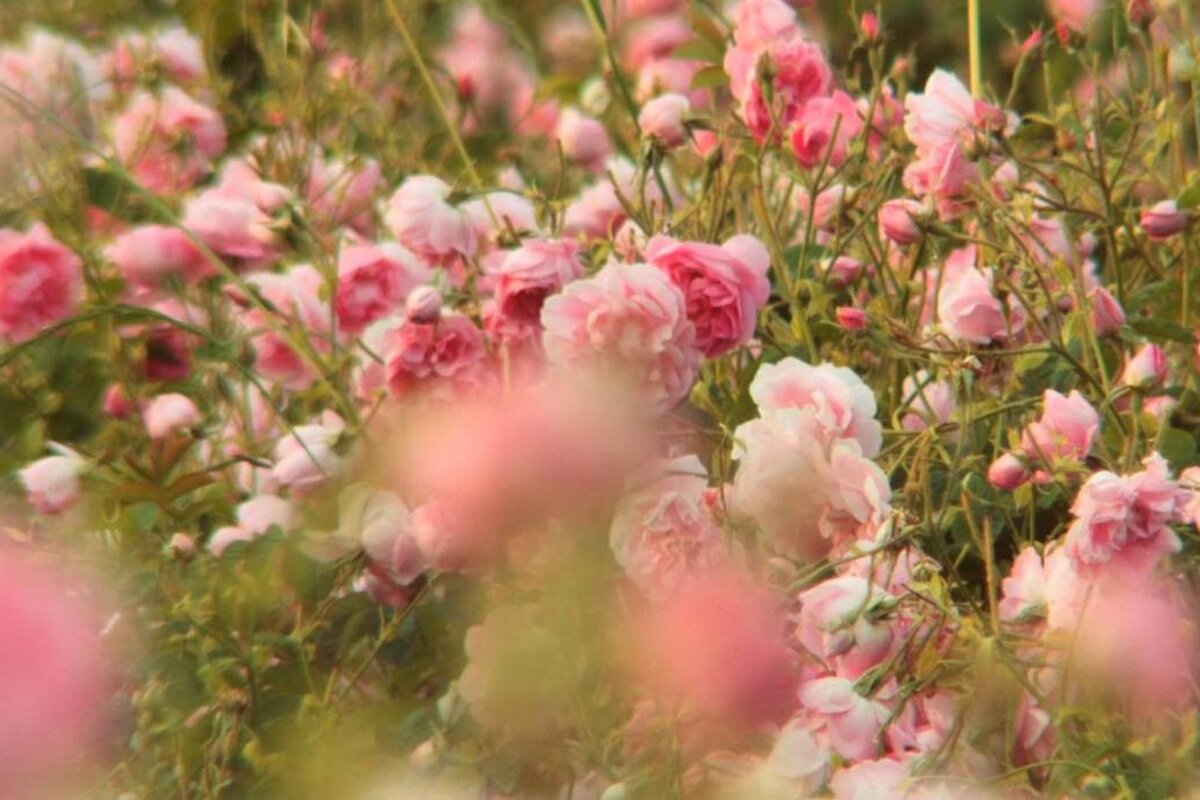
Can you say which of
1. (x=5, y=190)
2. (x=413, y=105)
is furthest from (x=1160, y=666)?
(x=413, y=105)

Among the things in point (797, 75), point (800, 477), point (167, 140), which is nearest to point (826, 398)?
point (800, 477)

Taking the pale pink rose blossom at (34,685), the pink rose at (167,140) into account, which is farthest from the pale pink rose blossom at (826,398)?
the pink rose at (167,140)

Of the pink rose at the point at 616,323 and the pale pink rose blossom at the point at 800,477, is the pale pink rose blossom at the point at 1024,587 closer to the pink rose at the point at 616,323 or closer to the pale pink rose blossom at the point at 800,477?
the pale pink rose blossom at the point at 800,477

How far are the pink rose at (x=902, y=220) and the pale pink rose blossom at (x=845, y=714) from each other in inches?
13.0

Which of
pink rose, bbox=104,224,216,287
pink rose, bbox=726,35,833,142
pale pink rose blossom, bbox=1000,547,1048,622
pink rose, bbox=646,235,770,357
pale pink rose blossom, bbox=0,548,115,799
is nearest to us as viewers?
pale pink rose blossom, bbox=0,548,115,799

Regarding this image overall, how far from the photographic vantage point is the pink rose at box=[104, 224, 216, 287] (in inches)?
62.3

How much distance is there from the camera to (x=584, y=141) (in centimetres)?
196

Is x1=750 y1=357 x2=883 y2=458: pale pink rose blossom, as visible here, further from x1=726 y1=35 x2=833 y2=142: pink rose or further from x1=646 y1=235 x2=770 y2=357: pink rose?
x1=726 y1=35 x2=833 y2=142: pink rose

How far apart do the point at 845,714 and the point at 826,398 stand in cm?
19

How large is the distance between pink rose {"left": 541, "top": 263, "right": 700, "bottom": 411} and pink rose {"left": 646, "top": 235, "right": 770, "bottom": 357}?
0.04 m

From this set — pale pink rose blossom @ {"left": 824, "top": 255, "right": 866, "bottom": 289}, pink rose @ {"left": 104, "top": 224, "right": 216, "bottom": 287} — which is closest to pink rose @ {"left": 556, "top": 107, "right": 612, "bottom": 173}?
pink rose @ {"left": 104, "top": 224, "right": 216, "bottom": 287}

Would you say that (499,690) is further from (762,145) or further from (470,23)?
(470,23)

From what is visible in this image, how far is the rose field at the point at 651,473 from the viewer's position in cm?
105

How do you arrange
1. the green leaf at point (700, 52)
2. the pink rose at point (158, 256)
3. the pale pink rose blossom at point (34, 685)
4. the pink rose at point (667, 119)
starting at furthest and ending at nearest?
the green leaf at point (700, 52) → the pink rose at point (158, 256) → the pink rose at point (667, 119) → the pale pink rose blossom at point (34, 685)
